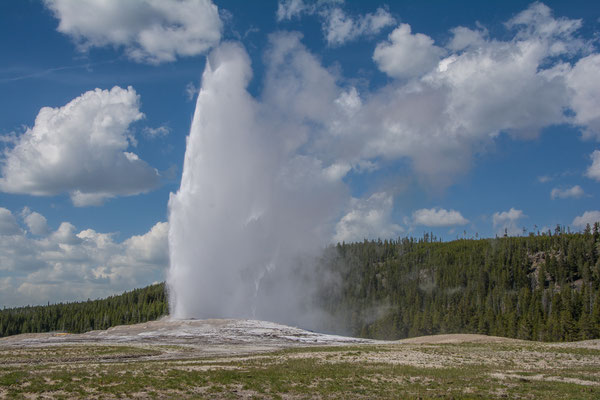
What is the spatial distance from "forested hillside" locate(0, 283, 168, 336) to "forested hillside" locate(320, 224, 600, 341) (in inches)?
2436

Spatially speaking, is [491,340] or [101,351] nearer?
[101,351]

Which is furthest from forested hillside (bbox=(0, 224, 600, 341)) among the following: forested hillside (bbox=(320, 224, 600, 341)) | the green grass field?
the green grass field

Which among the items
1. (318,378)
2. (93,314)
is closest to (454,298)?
(93,314)

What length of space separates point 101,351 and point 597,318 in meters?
88.9

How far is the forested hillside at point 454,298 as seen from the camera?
109250 millimetres

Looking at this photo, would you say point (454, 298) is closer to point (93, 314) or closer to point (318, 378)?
point (93, 314)

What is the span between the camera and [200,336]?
2347 inches

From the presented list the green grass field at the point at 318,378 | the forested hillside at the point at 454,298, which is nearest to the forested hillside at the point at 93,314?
the forested hillside at the point at 454,298

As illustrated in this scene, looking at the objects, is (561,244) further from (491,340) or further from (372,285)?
(491,340)

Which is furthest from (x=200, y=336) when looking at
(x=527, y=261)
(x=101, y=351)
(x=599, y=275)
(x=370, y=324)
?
(x=527, y=261)

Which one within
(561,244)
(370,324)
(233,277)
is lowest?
(370,324)

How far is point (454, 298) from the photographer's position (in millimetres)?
145875

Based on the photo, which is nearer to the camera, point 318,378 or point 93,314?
point 318,378

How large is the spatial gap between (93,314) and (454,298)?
391 ft
